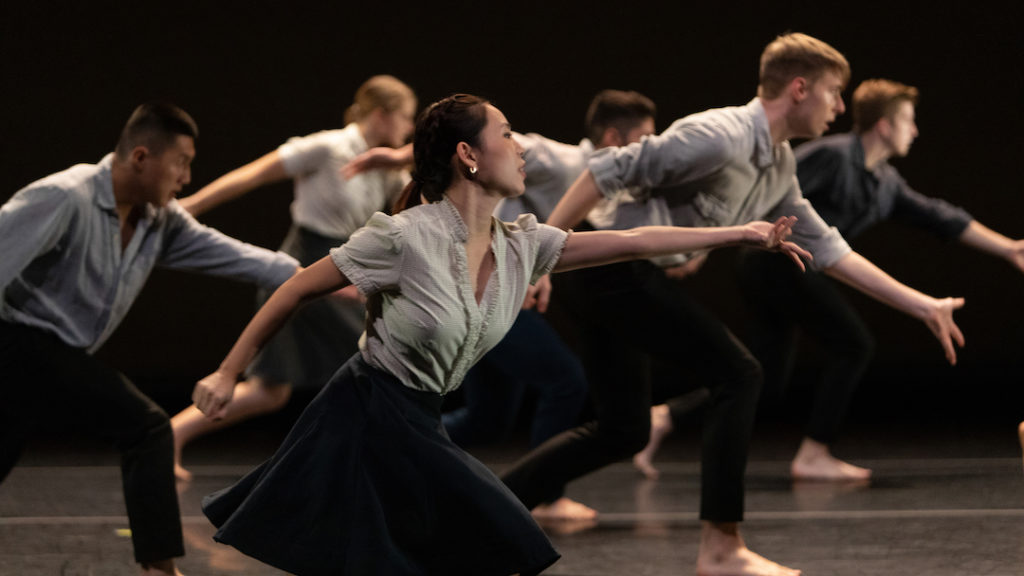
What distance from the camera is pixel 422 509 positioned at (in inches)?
102

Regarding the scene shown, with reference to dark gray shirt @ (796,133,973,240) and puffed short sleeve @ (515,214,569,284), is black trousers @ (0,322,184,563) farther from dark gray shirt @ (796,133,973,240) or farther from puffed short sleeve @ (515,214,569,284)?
dark gray shirt @ (796,133,973,240)

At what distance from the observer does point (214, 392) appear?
8.50 feet

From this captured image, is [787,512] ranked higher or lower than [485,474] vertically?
lower

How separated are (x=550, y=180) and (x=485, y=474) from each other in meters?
2.14

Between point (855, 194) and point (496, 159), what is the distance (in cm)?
293

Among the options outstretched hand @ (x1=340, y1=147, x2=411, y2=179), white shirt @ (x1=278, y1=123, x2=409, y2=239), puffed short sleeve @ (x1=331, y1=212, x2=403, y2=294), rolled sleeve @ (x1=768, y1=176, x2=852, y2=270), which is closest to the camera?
puffed short sleeve @ (x1=331, y1=212, x2=403, y2=294)

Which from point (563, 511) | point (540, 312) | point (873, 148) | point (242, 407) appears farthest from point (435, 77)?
point (563, 511)

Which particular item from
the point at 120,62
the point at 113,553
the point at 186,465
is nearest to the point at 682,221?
the point at 113,553

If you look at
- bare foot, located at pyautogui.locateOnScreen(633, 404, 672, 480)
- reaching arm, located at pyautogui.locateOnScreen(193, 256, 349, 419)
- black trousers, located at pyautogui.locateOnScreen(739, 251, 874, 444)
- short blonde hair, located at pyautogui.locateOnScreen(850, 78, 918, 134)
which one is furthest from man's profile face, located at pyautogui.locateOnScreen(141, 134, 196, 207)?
short blonde hair, located at pyautogui.locateOnScreen(850, 78, 918, 134)

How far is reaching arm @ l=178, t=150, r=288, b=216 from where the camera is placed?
4535 mm

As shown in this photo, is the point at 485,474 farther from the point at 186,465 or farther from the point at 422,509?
the point at 186,465

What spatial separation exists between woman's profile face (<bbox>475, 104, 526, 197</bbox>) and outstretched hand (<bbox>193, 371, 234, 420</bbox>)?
24.2 inches

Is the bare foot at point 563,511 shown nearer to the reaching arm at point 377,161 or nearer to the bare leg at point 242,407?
the reaching arm at point 377,161

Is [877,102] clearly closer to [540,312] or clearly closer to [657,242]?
[540,312]
